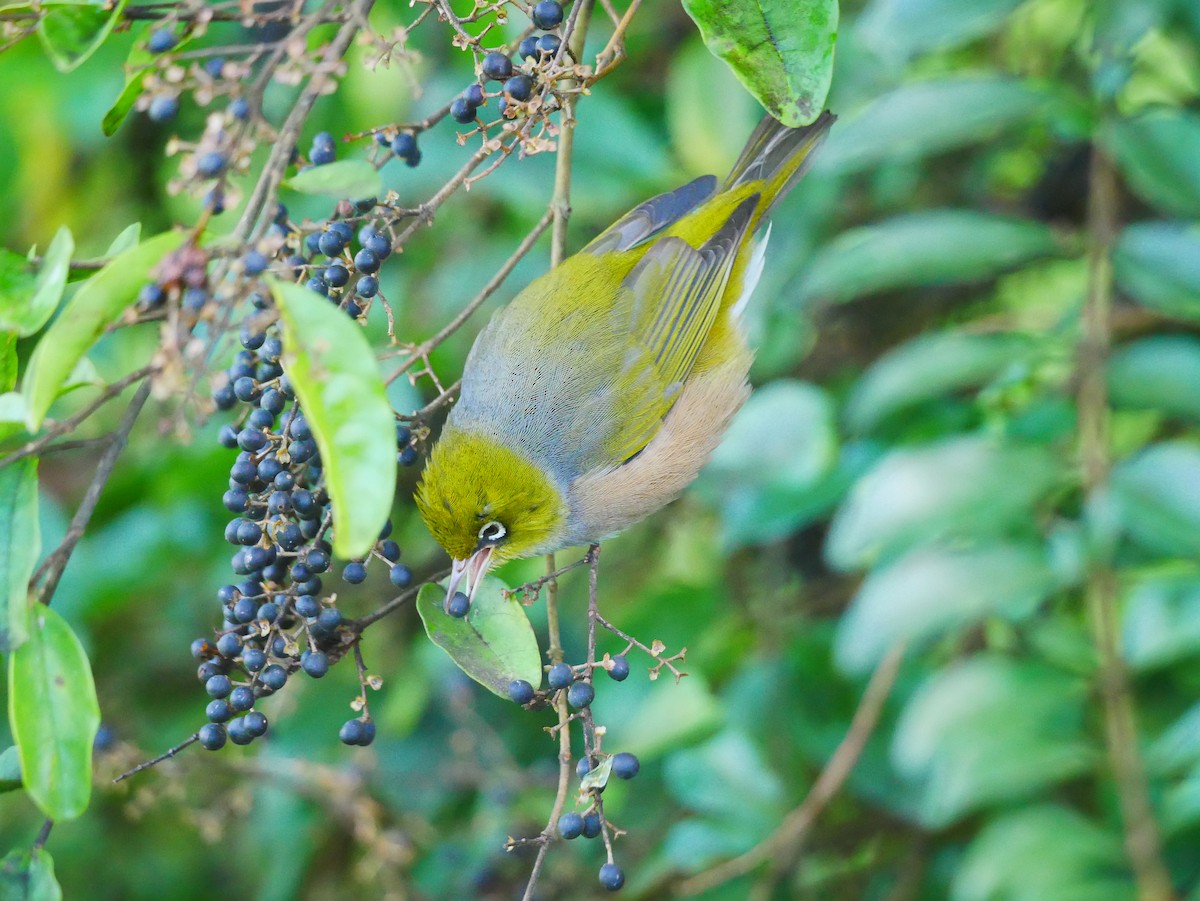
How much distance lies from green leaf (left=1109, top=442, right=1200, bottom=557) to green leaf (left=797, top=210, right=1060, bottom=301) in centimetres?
59

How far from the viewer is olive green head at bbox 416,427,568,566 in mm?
2711

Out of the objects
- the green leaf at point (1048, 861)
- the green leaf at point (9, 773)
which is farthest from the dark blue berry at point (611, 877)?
the green leaf at point (1048, 861)

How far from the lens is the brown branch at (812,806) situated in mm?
3197

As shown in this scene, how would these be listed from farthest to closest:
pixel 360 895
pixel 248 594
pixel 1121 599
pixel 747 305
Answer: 1. pixel 360 895
2. pixel 747 305
3. pixel 1121 599
4. pixel 248 594

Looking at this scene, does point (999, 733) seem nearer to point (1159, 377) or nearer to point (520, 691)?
point (1159, 377)

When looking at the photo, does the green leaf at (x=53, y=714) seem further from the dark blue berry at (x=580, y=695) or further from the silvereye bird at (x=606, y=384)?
the silvereye bird at (x=606, y=384)

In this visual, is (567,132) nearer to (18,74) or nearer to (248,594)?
(248,594)

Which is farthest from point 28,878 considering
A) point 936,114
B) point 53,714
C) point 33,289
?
point 936,114

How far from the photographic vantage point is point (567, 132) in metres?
2.03

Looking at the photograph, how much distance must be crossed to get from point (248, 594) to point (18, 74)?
2449mm

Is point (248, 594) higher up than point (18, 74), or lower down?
lower down

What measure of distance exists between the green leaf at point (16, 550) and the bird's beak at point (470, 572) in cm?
66

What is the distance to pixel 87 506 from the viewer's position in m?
1.55

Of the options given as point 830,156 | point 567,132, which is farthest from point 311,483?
point 830,156
